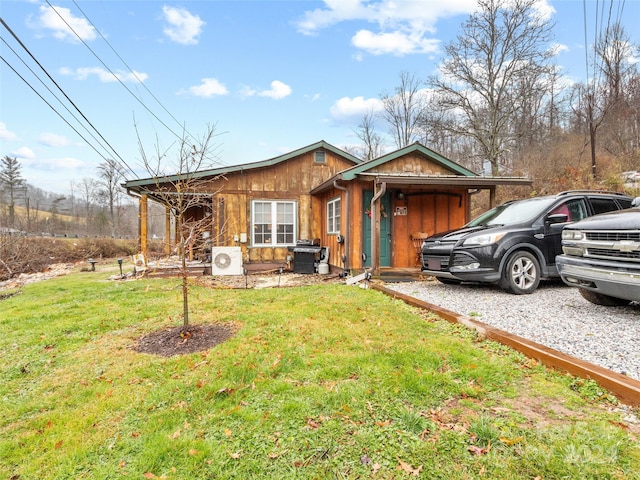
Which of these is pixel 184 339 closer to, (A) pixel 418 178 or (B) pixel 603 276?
(B) pixel 603 276

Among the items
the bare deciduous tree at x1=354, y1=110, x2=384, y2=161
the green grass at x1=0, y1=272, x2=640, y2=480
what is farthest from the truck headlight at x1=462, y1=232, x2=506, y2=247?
the bare deciduous tree at x1=354, y1=110, x2=384, y2=161

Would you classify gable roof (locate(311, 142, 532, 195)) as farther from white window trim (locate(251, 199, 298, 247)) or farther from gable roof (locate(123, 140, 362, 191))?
gable roof (locate(123, 140, 362, 191))

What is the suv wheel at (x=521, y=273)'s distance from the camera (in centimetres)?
511

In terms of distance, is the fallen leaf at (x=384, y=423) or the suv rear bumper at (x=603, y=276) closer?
the fallen leaf at (x=384, y=423)

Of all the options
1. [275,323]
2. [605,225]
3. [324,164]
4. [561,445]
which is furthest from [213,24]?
[561,445]

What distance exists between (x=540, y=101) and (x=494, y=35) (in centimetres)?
455

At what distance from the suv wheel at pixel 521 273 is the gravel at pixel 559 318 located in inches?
5.5

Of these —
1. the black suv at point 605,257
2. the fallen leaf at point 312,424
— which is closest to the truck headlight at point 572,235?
the black suv at point 605,257

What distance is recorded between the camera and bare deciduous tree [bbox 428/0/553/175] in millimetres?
16969

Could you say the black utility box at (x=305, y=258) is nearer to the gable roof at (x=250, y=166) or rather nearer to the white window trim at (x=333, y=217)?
the white window trim at (x=333, y=217)

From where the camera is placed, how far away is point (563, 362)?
262cm

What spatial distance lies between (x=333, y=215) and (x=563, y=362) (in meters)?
7.22

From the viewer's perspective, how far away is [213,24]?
1130cm

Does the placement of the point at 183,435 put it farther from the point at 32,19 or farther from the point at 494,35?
the point at 494,35
